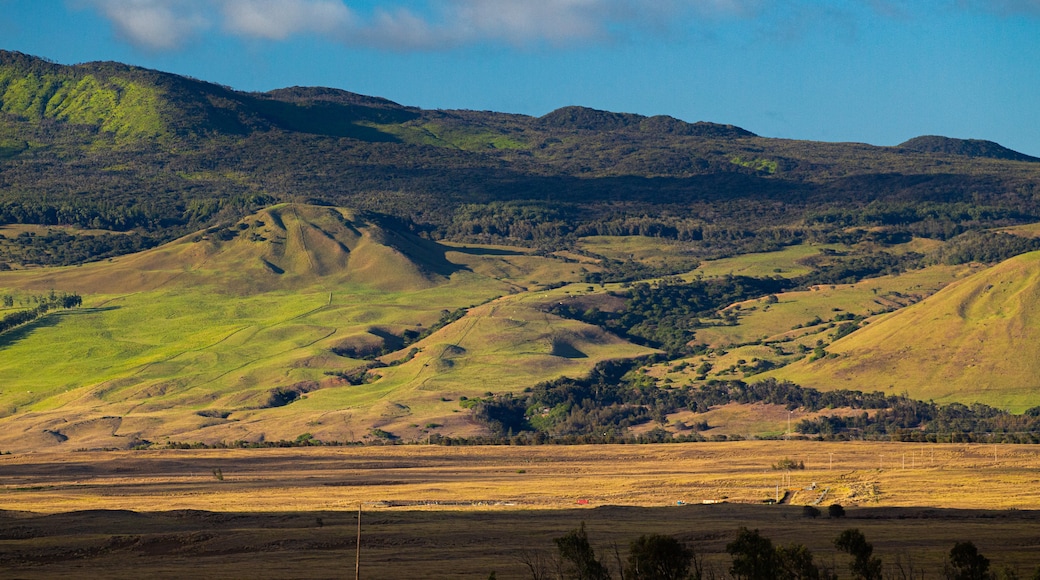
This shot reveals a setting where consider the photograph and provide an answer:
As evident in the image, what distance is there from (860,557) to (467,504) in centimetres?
4163

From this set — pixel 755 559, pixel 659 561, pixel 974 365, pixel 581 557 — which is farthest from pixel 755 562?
pixel 974 365

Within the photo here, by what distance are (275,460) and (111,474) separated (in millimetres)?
16059

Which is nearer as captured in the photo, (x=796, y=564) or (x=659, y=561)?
(x=796, y=564)

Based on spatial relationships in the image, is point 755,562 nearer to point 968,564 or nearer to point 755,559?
point 755,559

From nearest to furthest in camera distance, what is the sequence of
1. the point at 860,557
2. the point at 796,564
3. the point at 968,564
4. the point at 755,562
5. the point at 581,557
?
the point at 796,564 → the point at 755,562 → the point at 968,564 → the point at 860,557 → the point at 581,557

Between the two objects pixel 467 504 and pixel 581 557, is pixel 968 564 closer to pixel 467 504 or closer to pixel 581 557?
pixel 581 557

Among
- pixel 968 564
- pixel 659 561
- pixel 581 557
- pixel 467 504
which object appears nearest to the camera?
pixel 659 561

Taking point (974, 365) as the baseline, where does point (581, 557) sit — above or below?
above

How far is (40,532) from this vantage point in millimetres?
82000

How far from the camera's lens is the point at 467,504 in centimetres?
9738

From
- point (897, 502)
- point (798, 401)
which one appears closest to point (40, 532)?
point (897, 502)

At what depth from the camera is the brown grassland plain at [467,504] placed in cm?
7212

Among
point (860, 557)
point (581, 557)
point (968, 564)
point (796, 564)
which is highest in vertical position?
point (968, 564)

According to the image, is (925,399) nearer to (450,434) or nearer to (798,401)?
(798,401)
